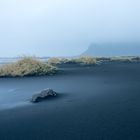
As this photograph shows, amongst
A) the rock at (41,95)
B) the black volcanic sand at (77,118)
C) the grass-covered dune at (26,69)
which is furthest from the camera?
the grass-covered dune at (26,69)

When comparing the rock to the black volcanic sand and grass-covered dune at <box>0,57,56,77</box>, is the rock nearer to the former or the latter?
the black volcanic sand

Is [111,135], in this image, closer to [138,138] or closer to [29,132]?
[138,138]

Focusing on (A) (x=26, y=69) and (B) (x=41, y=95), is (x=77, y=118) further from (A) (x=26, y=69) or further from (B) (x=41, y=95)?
(A) (x=26, y=69)

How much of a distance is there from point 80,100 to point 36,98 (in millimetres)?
2124

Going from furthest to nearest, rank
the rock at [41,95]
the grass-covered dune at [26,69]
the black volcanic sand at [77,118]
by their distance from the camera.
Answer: the grass-covered dune at [26,69] → the rock at [41,95] → the black volcanic sand at [77,118]

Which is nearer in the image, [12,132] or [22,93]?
[12,132]

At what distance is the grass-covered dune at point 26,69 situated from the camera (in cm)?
3059

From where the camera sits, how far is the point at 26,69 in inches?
1222

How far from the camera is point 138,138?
8766 millimetres

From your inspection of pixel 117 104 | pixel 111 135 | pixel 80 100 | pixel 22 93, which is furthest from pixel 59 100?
pixel 111 135

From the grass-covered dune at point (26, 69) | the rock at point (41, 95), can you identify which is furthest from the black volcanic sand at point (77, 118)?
the grass-covered dune at point (26, 69)

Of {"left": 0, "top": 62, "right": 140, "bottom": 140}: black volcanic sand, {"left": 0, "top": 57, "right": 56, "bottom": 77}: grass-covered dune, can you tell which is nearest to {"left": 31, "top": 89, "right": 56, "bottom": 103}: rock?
{"left": 0, "top": 62, "right": 140, "bottom": 140}: black volcanic sand

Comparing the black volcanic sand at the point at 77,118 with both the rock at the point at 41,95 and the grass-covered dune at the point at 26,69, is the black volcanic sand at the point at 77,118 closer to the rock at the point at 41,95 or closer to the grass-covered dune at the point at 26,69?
the rock at the point at 41,95

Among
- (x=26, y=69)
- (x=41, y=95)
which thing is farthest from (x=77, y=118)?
(x=26, y=69)
